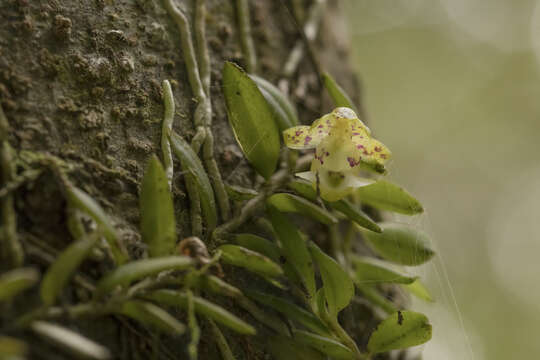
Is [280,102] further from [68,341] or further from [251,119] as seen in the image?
[68,341]

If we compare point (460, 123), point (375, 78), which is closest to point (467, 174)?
point (460, 123)

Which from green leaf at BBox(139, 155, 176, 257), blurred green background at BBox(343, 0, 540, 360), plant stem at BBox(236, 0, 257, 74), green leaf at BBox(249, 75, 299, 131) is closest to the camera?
green leaf at BBox(139, 155, 176, 257)

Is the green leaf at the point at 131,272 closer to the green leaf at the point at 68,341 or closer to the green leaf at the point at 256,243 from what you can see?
the green leaf at the point at 68,341

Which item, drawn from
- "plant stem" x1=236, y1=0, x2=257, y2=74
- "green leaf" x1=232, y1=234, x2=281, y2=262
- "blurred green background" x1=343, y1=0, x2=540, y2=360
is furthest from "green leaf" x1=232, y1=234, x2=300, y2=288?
"blurred green background" x1=343, y1=0, x2=540, y2=360

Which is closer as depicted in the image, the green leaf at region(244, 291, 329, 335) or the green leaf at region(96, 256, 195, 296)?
the green leaf at region(96, 256, 195, 296)

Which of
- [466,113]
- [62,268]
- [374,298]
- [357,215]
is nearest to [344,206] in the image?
[357,215]

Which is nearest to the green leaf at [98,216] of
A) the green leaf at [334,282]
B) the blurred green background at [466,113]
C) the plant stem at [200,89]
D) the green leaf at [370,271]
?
the plant stem at [200,89]

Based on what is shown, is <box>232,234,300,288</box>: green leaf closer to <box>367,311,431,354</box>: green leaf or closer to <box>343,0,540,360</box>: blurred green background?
<box>367,311,431,354</box>: green leaf

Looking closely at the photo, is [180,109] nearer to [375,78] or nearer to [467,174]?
[467,174]
